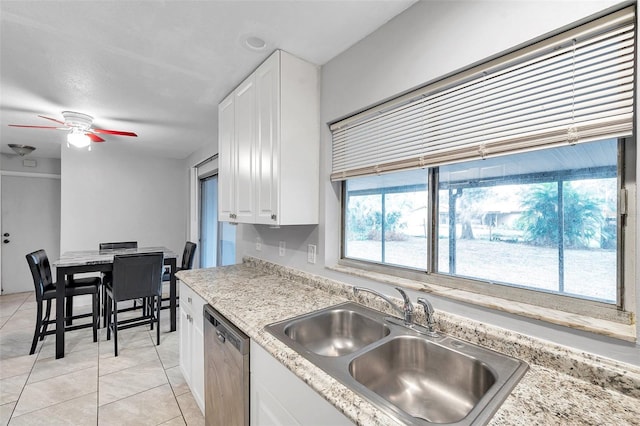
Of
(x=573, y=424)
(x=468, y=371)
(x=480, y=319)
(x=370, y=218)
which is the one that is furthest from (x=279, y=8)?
(x=573, y=424)

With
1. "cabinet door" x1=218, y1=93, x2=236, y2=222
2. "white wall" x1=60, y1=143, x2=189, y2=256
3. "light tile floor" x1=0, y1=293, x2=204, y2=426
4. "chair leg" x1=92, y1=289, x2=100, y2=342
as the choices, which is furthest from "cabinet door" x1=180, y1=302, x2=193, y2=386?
"white wall" x1=60, y1=143, x2=189, y2=256

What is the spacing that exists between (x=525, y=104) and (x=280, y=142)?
4.07 ft

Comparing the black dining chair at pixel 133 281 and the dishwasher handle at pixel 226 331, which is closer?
the dishwasher handle at pixel 226 331

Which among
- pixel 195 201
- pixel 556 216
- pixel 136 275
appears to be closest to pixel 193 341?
pixel 136 275

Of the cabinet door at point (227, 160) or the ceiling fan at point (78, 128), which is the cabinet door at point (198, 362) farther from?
the ceiling fan at point (78, 128)

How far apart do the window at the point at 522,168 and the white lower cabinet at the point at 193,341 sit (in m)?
1.29

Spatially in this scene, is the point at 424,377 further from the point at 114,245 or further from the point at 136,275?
the point at 114,245

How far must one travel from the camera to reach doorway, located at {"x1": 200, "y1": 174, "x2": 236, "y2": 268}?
13.3 feet

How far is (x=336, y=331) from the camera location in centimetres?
150

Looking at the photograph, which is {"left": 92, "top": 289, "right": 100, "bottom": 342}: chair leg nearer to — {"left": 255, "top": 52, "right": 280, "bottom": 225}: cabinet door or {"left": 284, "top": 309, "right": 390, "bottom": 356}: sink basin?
{"left": 255, "top": 52, "right": 280, "bottom": 225}: cabinet door

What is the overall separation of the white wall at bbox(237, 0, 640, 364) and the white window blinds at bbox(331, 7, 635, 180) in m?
0.06

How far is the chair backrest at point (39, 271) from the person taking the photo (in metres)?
2.63

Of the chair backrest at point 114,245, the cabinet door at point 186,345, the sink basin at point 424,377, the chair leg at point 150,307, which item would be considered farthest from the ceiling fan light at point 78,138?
the sink basin at point 424,377

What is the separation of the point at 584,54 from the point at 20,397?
3.78 meters
